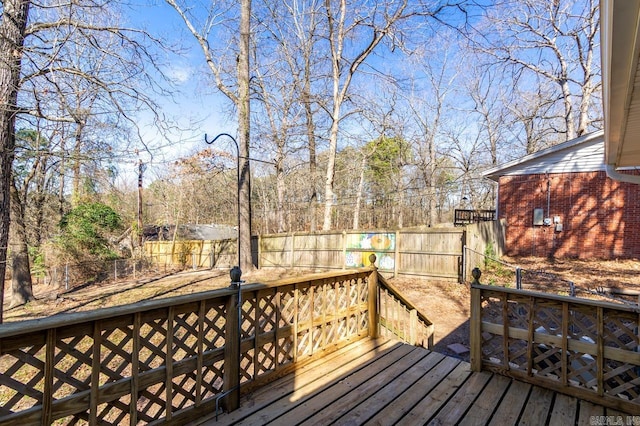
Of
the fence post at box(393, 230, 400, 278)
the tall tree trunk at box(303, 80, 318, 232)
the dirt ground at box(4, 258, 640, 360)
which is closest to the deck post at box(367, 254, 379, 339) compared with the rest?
the dirt ground at box(4, 258, 640, 360)

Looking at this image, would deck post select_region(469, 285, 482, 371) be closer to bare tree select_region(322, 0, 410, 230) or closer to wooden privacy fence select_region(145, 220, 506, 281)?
wooden privacy fence select_region(145, 220, 506, 281)

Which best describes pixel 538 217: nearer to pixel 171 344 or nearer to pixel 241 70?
pixel 241 70

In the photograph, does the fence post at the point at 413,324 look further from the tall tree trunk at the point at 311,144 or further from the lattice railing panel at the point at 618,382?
the tall tree trunk at the point at 311,144

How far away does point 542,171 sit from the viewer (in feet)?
36.6

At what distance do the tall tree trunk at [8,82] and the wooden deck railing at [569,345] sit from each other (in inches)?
249

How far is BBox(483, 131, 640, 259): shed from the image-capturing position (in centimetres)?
1011

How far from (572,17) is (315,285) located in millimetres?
17235

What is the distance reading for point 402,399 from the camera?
8.09 feet

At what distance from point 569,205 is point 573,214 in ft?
1.08

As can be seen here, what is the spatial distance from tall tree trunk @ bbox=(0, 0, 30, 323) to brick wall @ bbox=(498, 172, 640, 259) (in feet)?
44.5

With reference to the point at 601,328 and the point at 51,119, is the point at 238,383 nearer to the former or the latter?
the point at 601,328

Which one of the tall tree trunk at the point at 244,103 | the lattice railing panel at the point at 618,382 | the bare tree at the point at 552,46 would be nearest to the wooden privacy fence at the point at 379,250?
the tall tree trunk at the point at 244,103

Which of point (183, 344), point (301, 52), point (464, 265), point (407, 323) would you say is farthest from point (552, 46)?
point (183, 344)

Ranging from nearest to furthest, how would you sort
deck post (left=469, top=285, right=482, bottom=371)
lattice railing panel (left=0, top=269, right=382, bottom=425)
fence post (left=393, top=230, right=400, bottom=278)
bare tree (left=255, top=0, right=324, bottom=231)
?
lattice railing panel (left=0, top=269, right=382, bottom=425) < deck post (left=469, top=285, right=482, bottom=371) < fence post (left=393, top=230, right=400, bottom=278) < bare tree (left=255, top=0, right=324, bottom=231)
